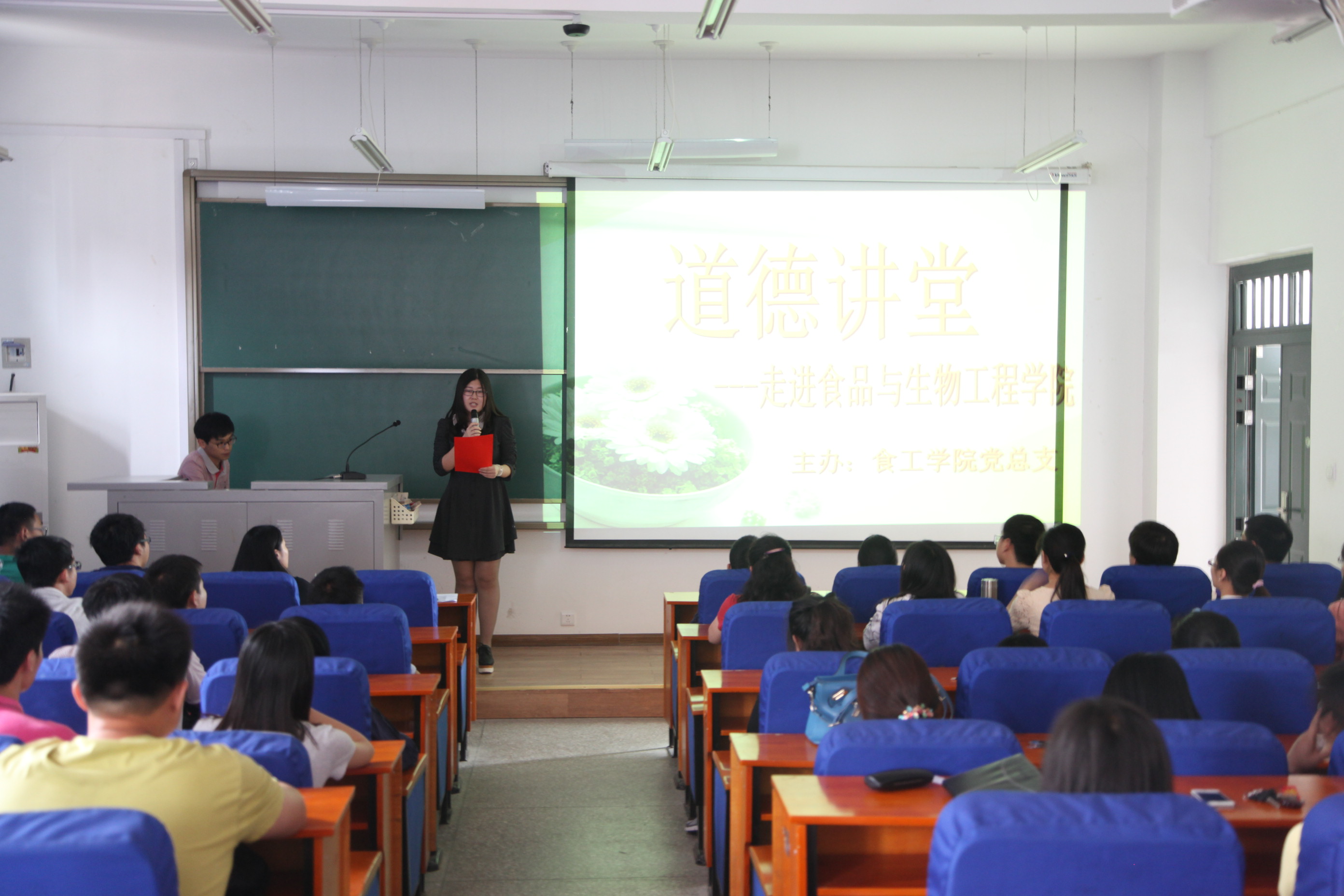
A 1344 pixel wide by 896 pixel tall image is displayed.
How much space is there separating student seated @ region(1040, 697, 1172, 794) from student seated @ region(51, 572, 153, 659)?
2.46 meters

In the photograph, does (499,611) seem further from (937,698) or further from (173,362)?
(937,698)

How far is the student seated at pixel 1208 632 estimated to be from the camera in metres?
2.92

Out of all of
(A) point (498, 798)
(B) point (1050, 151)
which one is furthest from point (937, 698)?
(B) point (1050, 151)

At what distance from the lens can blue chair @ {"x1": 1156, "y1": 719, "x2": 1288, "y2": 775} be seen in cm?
213

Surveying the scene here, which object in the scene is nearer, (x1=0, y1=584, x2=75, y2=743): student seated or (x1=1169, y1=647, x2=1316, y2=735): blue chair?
(x1=0, y1=584, x2=75, y2=743): student seated

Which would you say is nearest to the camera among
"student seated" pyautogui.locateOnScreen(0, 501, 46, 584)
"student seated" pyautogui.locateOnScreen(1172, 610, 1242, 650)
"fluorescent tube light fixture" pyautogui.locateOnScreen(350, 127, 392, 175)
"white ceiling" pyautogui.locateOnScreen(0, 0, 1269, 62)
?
"student seated" pyautogui.locateOnScreen(1172, 610, 1242, 650)

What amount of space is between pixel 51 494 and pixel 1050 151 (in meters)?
6.05

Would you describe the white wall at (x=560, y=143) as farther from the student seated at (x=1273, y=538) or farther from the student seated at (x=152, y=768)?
the student seated at (x=152, y=768)

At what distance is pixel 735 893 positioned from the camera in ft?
8.76

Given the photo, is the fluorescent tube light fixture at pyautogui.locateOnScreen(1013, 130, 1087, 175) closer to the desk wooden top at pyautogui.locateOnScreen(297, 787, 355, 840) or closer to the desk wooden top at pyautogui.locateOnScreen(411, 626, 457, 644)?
the desk wooden top at pyautogui.locateOnScreen(411, 626, 457, 644)

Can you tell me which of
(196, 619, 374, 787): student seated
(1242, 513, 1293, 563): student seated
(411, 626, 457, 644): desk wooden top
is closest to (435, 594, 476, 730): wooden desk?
(411, 626, 457, 644): desk wooden top

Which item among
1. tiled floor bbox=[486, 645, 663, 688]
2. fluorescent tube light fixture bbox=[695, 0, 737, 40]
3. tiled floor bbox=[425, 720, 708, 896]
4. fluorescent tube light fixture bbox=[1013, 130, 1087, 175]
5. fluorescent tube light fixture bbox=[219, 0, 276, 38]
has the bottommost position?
tiled floor bbox=[425, 720, 708, 896]

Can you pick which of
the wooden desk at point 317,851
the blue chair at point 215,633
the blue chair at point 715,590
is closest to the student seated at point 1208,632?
the blue chair at point 715,590

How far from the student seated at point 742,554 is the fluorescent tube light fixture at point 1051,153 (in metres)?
2.72
